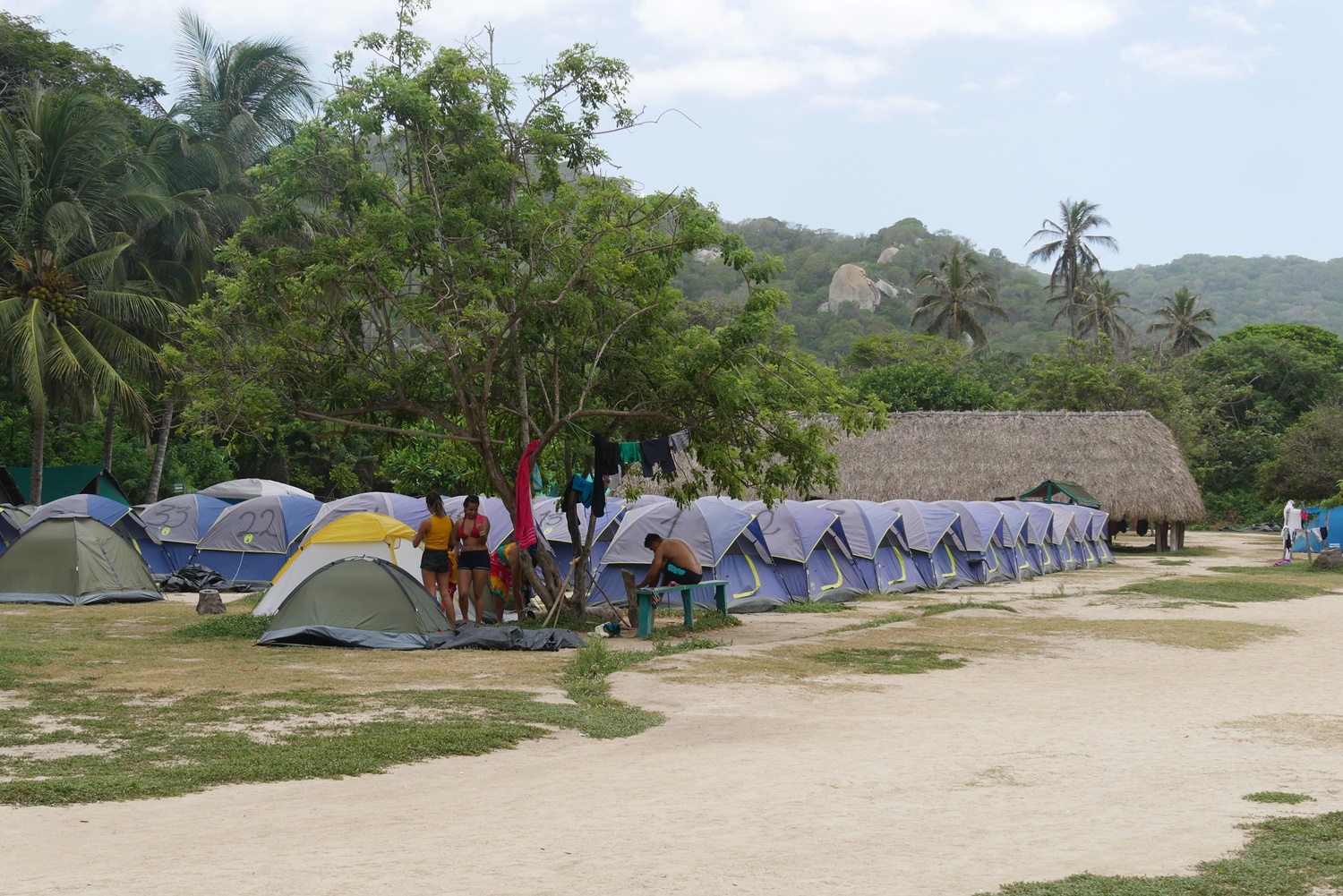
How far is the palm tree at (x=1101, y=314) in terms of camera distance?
5494cm

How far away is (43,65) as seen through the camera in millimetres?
28984

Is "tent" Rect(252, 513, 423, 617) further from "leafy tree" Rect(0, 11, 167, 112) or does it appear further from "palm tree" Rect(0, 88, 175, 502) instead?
"leafy tree" Rect(0, 11, 167, 112)

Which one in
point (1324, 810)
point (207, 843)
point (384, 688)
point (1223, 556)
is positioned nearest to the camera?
point (207, 843)

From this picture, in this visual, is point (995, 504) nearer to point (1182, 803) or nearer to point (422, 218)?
point (422, 218)

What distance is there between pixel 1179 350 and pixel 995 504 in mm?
42507

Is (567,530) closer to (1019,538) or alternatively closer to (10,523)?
(10,523)

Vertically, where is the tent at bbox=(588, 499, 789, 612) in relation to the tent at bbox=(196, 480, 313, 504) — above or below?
below

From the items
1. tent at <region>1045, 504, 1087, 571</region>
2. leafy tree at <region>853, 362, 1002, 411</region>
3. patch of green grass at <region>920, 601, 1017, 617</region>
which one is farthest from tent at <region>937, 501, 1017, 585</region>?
leafy tree at <region>853, 362, 1002, 411</region>

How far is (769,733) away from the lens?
25.2 feet

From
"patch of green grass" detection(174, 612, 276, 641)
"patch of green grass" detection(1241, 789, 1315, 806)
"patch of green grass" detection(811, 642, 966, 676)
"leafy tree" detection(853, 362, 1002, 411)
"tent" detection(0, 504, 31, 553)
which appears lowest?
"patch of green grass" detection(811, 642, 966, 676)

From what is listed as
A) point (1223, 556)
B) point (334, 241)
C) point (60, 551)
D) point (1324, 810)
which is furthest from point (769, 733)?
point (1223, 556)

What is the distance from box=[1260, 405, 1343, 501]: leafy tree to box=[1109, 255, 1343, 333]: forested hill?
51232mm

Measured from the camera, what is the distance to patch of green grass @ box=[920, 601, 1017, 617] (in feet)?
54.9

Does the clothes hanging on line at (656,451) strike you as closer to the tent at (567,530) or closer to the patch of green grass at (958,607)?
the tent at (567,530)
